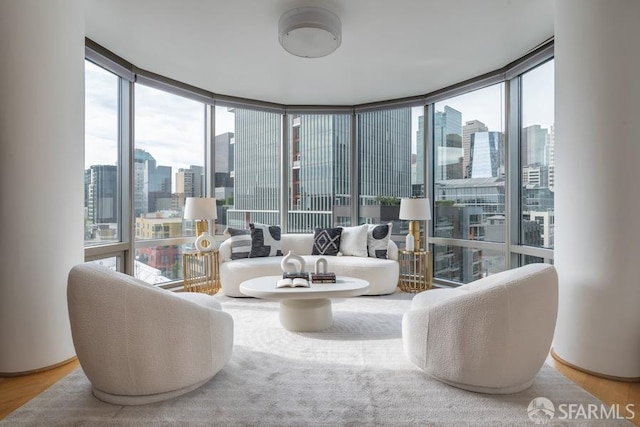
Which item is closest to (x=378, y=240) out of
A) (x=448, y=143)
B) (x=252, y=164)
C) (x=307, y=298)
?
(x=448, y=143)

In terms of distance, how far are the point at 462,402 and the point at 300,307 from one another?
1.58 meters

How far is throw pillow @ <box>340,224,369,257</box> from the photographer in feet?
16.6

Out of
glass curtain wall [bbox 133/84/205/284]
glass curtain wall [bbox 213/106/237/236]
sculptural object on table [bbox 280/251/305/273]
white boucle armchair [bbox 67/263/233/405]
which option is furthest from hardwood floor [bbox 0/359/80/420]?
glass curtain wall [bbox 213/106/237/236]

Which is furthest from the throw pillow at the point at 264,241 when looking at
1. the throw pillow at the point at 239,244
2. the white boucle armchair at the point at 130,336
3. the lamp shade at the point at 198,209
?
the white boucle armchair at the point at 130,336

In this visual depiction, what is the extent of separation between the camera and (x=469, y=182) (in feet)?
15.9

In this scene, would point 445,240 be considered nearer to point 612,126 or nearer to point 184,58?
point 612,126

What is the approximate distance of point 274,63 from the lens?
414 centimetres

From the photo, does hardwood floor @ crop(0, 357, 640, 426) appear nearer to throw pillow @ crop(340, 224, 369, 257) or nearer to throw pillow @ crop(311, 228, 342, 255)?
throw pillow @ crop(340, 224, 369, 257)

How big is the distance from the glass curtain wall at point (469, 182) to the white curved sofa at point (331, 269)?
85 centimetres

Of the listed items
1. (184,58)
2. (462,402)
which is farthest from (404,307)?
(184,58)

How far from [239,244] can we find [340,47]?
2.70 meters

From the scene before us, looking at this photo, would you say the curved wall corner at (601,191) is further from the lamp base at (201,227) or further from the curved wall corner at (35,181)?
the lamp base at (201,227)

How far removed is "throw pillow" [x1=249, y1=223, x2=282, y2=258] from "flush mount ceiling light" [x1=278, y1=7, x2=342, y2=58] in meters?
2.49

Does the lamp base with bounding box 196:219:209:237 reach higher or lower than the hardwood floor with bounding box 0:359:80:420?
higher
